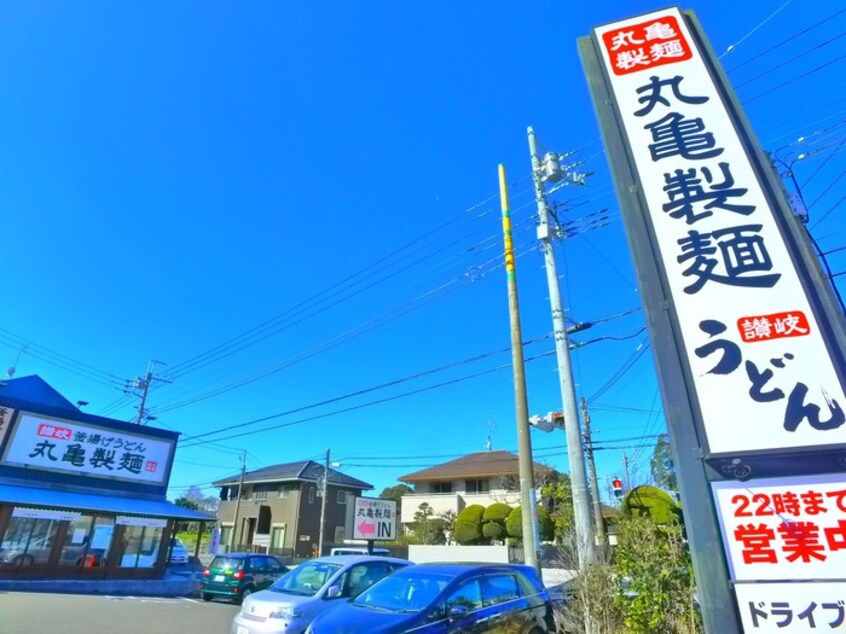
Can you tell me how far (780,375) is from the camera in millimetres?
2365

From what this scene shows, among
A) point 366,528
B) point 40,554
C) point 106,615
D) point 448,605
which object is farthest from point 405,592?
point 40,554

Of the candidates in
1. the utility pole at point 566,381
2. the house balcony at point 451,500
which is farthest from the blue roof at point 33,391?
the utility pole at point 566,381

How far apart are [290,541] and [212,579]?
2081cm

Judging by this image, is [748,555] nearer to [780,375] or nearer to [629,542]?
[780,375]

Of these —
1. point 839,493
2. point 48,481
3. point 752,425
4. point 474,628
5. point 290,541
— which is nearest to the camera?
point 839,493

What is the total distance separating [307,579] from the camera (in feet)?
27.7

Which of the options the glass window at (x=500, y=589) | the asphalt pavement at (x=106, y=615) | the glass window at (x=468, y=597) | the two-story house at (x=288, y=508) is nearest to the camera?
the glass window at (x=468, y=597)

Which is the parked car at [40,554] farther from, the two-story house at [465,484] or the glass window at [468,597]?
the two-story house at [465,484]

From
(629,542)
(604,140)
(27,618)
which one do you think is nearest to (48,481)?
(27,618)

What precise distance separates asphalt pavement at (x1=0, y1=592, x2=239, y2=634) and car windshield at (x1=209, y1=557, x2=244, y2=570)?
976 millimetres

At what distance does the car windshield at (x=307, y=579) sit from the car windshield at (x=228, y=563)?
21.5ft

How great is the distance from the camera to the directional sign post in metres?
17.0

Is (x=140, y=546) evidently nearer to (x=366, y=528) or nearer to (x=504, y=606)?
(x=366, y=528)

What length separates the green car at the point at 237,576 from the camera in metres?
13.9
